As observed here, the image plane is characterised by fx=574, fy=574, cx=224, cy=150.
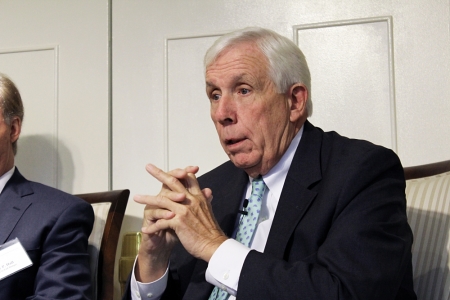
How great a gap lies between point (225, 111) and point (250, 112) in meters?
0.07

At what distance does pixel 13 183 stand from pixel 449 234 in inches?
58.7

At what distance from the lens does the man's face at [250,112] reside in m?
1.54

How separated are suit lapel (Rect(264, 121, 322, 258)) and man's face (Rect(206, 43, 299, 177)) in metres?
0.08

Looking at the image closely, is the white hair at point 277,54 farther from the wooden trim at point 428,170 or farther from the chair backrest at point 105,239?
the chair backrest at point 105,239

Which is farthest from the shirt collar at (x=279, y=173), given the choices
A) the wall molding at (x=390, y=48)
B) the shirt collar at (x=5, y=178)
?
the shirt collar at (x=5, y=178)

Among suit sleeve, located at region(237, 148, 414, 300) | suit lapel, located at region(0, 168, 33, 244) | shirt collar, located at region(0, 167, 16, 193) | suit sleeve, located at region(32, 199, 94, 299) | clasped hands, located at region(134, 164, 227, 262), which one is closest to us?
suit sleeve, located at region(237, 148, 414, 300)

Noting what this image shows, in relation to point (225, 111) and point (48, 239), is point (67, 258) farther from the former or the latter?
point (225, 111)

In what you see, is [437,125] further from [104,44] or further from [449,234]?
[104,44]

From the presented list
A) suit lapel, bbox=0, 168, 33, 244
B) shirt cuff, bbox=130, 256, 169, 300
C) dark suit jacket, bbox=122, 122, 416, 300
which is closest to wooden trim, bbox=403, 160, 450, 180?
dark suit jacket, bbox=122, 122, 416, 300

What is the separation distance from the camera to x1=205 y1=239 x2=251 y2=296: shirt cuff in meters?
1.29

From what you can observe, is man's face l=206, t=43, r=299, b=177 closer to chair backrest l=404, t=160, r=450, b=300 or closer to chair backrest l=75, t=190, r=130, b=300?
chair backrest l=404, t=160, r=450, b=300

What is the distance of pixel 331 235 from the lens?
4.33ft

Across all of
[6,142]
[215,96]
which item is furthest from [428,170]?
[6,142]

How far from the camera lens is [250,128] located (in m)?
1.54
